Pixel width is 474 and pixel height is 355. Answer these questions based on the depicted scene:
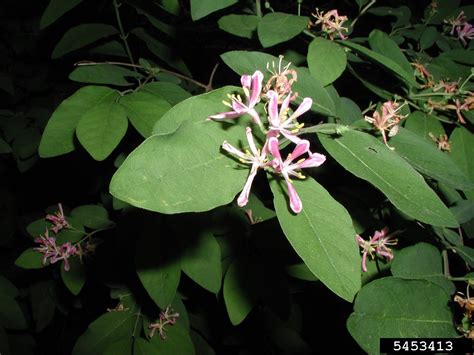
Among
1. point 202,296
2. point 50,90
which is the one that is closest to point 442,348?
point 202,296

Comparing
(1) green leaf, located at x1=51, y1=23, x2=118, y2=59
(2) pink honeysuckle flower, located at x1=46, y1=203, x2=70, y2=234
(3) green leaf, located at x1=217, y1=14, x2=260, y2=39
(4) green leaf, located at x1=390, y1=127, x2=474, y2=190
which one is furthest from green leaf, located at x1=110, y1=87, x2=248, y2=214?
(2) pink honeysuckle flower, located at x1=46, y1=203, x2=70, y2=234

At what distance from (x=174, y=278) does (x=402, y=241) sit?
1117 millimetres

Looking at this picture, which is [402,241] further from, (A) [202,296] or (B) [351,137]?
(A) [202,296]

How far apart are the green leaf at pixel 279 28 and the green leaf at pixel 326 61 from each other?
89mm

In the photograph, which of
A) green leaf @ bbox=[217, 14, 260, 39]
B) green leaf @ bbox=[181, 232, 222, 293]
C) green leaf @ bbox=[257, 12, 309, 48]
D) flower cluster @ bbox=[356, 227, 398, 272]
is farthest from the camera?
green leaf @ bbox=[181, 232, 222, 293]

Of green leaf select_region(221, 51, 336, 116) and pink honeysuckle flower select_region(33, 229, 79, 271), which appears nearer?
green leaf select_region(221, 51, 336, 116)

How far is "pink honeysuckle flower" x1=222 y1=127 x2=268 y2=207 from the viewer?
0.81 meters

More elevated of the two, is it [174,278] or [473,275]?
[473,275]

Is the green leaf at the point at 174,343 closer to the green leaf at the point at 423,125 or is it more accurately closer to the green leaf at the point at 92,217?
the green leaf at the point at 92,217

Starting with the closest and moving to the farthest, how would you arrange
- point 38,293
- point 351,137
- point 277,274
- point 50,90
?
point 351,137 → point 277,274 → point 38,293 → point 50,90

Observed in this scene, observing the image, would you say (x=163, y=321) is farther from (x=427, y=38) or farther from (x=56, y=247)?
(x=427, y=38)

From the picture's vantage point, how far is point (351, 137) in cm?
93

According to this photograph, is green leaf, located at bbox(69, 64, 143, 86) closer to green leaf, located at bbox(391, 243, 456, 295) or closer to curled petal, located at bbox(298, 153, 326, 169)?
curled petal, located at bbox(298, 153, 326, 169)

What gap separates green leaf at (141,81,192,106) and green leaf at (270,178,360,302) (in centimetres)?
97
